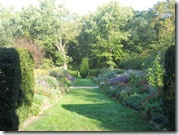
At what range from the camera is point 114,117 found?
5684mm

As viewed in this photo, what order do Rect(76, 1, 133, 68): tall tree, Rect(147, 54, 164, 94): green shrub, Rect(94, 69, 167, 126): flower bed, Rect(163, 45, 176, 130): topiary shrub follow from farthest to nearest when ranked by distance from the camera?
Rect(147, 54, 164, 94): green shrub → Rect(76, 1, 133, 68): tall tree → Rect(94, 69, 167, 126): flower bed → Rect(163, 45, 176, 130): topiary shrub

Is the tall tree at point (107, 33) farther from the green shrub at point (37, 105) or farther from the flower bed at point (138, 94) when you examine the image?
the green shrub at point (37, 105)

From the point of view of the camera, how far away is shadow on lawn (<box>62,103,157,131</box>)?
4840 millimetres

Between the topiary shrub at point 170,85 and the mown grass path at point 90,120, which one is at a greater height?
the topiary shrub at point 170,85

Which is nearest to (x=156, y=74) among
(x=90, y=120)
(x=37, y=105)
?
(x=90, y=120)

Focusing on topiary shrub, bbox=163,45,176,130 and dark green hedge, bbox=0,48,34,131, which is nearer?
topiary shrub, bbox=163,45,176,130

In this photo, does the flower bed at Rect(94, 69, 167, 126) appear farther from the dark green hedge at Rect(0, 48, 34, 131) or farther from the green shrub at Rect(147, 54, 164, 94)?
the dark green hedge at Rect(0, 48, 34, 131)

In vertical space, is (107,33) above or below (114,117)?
above

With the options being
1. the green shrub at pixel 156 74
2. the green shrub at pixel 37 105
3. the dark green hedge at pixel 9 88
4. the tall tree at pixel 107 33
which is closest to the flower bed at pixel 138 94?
the green shrub at pixel 156 74

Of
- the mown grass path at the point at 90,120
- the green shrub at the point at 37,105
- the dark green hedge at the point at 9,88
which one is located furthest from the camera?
the green shrub at the point at 37,105

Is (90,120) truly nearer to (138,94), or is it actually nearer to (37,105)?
(37,105)

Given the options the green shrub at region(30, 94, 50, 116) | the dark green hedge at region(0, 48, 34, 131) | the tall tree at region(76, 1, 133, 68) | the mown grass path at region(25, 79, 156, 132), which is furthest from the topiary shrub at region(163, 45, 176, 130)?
the green shrub at region(30, 94, 50, 116)

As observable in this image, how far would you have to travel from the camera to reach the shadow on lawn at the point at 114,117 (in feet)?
15.9

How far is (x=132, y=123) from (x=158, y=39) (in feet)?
8.10
